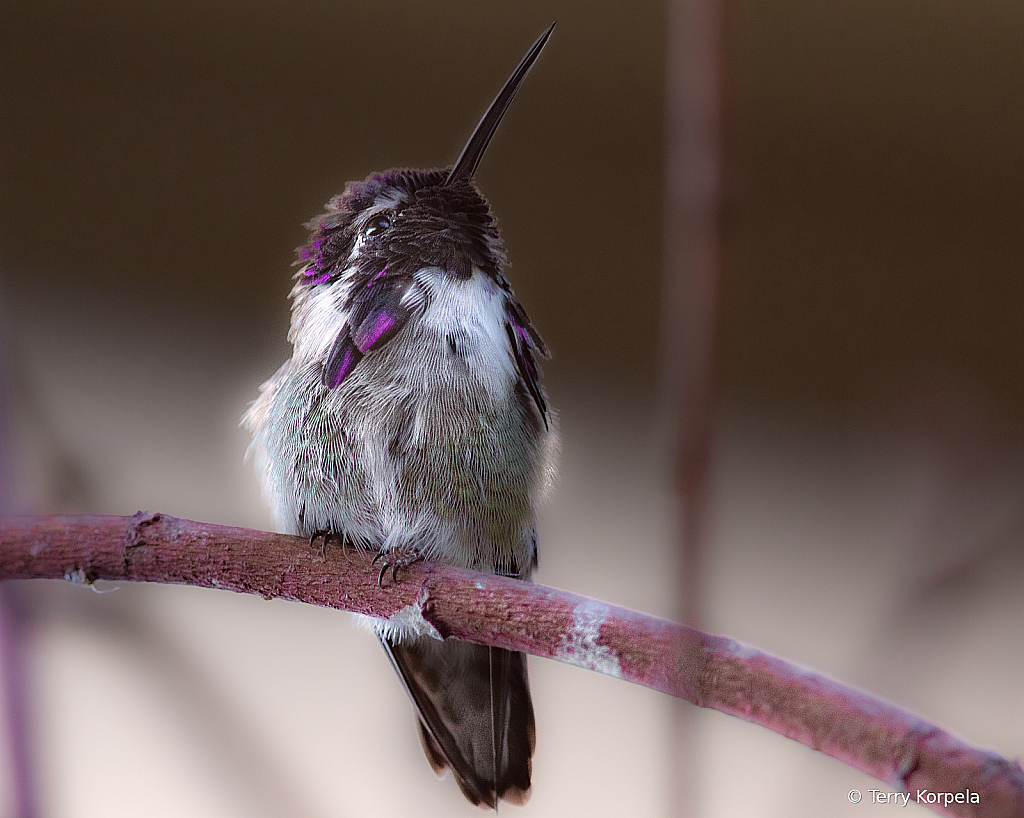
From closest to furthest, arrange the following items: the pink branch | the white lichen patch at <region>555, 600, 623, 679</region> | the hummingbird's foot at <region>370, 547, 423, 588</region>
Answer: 1. the pink branch
2. the white lichen patch at <region>555, 600, 623, 679</region>
3. the hummingbird's foot at <region>370, 547, 423, 588</region>

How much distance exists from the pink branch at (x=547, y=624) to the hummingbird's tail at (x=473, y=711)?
0.30 feet

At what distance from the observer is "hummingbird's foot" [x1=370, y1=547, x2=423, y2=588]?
49 centimetres

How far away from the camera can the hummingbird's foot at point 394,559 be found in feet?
1.61

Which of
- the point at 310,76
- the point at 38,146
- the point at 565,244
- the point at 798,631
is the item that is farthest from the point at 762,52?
the point at 38,146

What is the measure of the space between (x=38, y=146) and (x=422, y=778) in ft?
1.82

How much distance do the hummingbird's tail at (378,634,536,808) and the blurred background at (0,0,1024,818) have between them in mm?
36

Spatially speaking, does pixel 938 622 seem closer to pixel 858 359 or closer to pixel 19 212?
pixel 858 359

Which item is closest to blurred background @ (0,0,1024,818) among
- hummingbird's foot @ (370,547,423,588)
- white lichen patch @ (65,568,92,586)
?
white lichen patch @ (65,568,92,586)

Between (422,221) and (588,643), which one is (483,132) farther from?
(588,643)

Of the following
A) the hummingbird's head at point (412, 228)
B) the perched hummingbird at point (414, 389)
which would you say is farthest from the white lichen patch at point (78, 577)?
the hummingbird's head at point (412, 228)

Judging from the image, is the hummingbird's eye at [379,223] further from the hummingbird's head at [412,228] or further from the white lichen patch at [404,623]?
the white lichen patch at [404,623]

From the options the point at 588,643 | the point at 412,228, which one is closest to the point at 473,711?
the point at 588,643

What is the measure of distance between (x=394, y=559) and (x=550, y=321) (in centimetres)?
24

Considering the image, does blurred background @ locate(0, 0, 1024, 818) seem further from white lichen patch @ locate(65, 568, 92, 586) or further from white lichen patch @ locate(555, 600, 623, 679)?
white lichen patch @ locate(555, 600, 623, 679)
